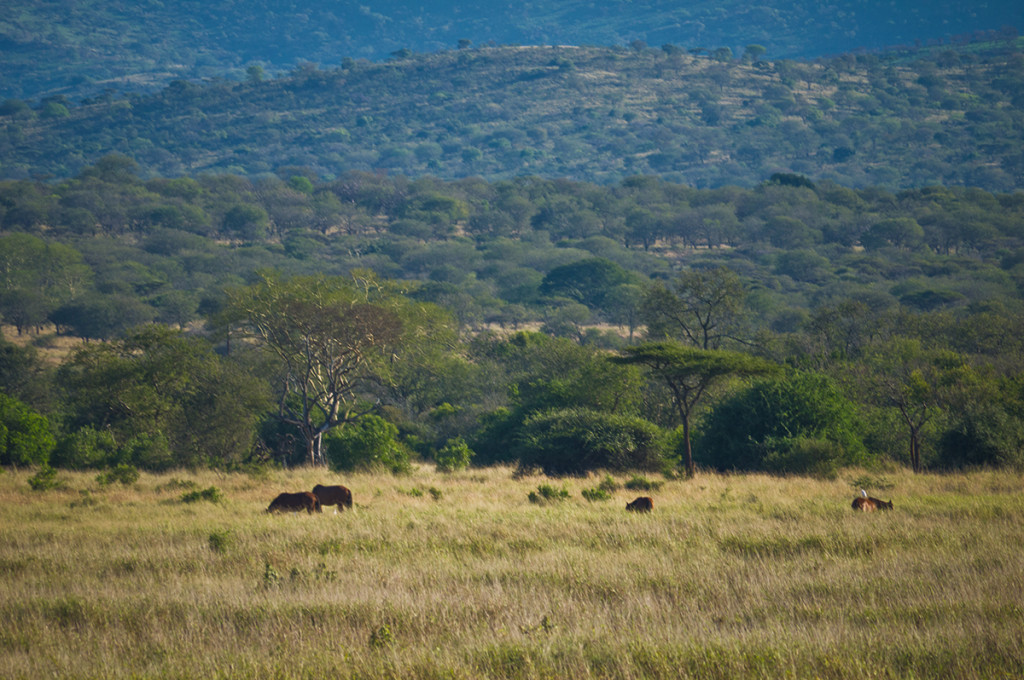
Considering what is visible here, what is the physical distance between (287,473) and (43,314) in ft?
151

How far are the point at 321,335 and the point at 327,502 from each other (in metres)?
11.2

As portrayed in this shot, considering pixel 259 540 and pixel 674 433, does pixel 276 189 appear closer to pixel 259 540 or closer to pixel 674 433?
pixel 674 433

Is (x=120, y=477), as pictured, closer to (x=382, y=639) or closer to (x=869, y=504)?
(x=382, y=639)

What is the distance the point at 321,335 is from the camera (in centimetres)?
2520

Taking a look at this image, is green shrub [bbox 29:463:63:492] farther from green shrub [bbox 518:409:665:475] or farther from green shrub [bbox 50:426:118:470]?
green shrub [bbox 518:409:665:475]

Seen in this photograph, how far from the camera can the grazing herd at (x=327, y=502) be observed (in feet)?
44.5

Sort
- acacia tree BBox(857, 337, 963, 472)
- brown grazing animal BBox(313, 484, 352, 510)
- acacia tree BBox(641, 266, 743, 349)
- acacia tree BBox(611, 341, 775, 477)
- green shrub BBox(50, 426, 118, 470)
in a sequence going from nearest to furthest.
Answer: brown grazing animal BBox(313, 484, 352, 510)
acacia tree BBox(611, 341, 775, 477)
green shrub BBox(50, 426, 118, 470)
acacia tree BBox(857, 337, 963, 472)
acacia tree BBox(641, 266, 743, 349)

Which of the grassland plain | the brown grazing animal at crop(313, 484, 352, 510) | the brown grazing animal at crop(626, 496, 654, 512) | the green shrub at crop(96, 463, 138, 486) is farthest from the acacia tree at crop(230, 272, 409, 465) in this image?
the brown grazing animal at crop(626, 496, 654, 512)

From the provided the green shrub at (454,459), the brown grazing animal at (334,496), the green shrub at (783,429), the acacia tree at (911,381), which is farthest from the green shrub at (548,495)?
the acacia tree at (911,381)

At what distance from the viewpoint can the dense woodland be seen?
22.1m

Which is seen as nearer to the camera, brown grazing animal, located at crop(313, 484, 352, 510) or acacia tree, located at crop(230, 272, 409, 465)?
brown grazing animal, located at crop(313, 484, 352, 510)

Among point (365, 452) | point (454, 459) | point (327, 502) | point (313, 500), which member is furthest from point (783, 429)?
point (313, 500)

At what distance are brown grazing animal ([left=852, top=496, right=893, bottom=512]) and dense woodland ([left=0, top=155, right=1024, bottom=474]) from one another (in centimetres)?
652

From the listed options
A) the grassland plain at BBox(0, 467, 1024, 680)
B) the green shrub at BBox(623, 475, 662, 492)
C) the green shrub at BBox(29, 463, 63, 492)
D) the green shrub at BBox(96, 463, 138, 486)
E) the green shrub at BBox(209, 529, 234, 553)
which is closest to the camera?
the grassland plain at BBox(0, 467, 1024, 680)
